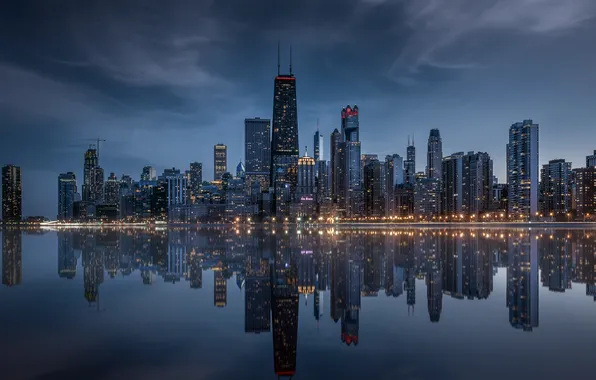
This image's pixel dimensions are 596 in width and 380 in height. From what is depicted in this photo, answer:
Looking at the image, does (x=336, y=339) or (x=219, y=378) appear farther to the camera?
(x=336, y=339)

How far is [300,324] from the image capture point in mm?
15383

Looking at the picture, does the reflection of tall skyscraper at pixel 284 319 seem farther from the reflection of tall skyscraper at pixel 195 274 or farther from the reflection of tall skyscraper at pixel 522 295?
the reflection of tall skyscraper at pixel 522 295

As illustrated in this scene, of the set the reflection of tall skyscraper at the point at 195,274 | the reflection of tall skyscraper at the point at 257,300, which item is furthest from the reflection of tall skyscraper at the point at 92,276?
the reflection of tall skyscraper at the point at 257,300

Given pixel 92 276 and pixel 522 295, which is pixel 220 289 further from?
pixel 522 295

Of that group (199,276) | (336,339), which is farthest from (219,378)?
(199,276)

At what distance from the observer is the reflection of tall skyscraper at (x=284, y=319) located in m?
11.6

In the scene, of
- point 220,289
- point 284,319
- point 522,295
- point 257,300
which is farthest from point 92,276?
point 522,295

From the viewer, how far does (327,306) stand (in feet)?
59.2

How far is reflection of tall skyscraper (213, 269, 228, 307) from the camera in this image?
19120 millimetres

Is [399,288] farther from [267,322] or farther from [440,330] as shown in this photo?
[267,322]

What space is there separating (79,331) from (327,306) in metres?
9.08

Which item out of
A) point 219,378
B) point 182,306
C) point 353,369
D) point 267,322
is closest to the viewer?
point 219,378

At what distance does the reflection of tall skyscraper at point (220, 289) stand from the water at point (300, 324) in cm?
5

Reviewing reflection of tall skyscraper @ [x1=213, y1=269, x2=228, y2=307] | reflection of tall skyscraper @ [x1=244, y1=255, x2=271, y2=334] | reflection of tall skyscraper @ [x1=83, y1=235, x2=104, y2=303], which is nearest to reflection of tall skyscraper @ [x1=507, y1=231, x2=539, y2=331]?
reflection of tall skyscraper @ [x1=244, y1=255, x2=271, y2=334]
